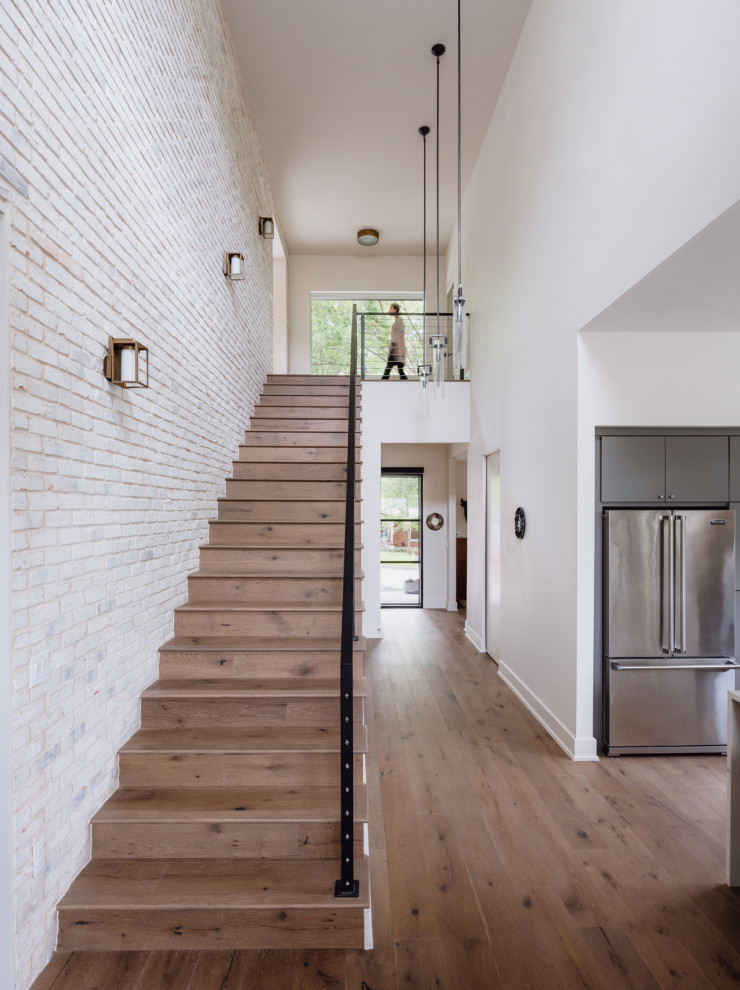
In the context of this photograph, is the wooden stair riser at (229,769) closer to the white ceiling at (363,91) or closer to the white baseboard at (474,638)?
the white baseboard at (474,638)

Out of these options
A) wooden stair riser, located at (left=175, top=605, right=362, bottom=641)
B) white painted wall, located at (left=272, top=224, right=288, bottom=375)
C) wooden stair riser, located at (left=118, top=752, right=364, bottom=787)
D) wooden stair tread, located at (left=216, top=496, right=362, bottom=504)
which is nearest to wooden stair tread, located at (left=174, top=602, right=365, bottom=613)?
wooden stair riser, located at (left=175, top=605, right=362, bottom=641)

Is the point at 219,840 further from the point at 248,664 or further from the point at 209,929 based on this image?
the point at 248,664

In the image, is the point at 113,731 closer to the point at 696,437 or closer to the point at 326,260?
the point at 696,437

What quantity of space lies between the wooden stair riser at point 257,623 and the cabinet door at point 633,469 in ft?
6.09

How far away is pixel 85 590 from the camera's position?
222 centimetres

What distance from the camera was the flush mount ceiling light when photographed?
28.1 feet

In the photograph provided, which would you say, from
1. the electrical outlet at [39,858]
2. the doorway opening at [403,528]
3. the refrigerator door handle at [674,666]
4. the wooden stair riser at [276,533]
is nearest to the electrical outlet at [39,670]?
the electrical outlet at [39,858]

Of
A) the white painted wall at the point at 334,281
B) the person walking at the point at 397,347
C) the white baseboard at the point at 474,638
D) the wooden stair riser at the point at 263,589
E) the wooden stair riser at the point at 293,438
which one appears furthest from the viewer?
the white painted wall at the point at 334,281

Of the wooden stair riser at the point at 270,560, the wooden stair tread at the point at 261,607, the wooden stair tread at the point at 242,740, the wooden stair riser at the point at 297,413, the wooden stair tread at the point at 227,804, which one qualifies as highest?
the wooden stair riser at the point at 297,413

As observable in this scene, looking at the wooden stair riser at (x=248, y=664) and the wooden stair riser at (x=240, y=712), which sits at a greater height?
the wooden stair riser at (x=248, y=664)

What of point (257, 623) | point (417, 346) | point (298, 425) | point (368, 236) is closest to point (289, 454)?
point (298, 425)

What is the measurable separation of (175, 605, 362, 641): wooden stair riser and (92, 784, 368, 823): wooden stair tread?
93 centimetres

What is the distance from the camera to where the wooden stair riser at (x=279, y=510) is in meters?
4.36

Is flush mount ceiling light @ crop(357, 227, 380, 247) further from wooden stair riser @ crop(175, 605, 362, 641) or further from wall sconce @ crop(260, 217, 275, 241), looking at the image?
wooden stair riser @ crop(175, 605, 362, 641)
